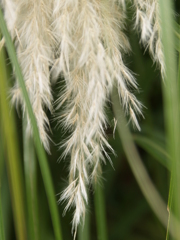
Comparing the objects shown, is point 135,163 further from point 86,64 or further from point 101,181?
point 86,64

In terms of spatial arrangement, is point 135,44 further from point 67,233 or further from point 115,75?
point 67,233

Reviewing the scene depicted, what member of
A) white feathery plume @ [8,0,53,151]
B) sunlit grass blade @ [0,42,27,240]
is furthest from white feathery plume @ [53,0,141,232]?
sunlit grass blade @ [0,42,27,240]

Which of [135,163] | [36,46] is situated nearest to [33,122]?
[36,46]

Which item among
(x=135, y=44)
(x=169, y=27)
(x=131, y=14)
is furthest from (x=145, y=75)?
(x=169, y=27)

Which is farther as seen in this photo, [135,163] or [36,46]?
[135,163]

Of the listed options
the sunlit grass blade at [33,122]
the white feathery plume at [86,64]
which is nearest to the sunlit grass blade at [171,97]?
the white feathery plume at [86,64]

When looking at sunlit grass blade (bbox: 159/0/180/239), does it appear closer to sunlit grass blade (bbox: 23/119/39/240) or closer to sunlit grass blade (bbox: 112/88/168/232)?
sunlit grass blade (bbox: 112/88/168/232)
